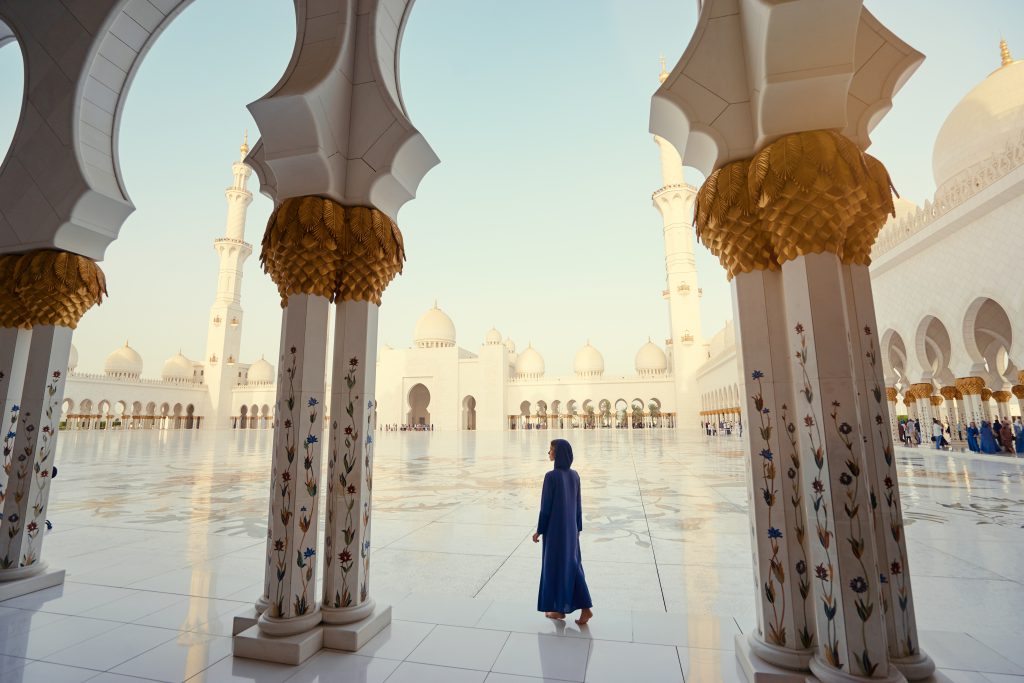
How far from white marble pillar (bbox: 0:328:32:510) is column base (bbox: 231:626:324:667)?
1709mm

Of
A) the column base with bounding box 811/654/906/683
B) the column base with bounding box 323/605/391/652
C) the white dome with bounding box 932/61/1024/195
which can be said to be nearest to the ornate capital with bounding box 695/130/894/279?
the column base with bounding box 811/654/906/683

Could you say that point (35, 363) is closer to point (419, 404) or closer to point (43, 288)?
point (43, 288)

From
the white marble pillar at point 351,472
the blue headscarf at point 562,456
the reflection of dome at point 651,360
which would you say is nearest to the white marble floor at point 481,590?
the white marble pillar at point 351,472

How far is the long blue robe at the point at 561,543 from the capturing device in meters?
1.81

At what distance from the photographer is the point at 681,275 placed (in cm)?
2075

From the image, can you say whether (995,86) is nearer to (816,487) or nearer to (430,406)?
(816,487)

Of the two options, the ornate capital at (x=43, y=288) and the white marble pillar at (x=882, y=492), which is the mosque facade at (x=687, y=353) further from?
the ornate capital at (x=43, y=288)

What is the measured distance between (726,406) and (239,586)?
16.8 m

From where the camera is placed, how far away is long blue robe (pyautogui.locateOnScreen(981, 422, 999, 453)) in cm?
841

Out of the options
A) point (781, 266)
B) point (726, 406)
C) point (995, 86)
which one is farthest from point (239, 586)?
point (726, 406)

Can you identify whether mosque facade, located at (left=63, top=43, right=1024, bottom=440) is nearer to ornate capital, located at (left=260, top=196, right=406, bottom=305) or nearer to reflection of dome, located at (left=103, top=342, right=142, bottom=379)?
reflection of dome, located at (left=103, top=342, right=142, bottom=379)

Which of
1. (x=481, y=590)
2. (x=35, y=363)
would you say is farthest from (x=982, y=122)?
(x=35, y=363)

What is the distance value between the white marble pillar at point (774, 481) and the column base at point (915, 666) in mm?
216

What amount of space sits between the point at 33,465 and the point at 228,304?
23668 mm
